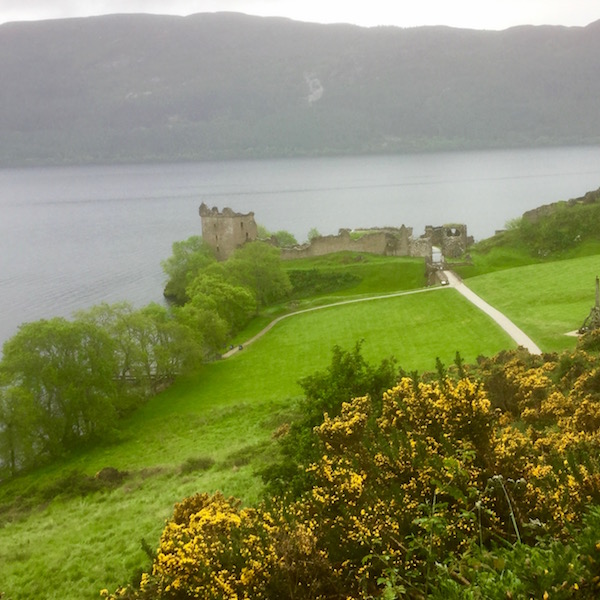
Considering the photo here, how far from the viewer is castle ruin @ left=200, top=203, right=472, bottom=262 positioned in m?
75.8

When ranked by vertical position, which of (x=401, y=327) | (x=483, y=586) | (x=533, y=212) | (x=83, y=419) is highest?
(x=533, y=212)

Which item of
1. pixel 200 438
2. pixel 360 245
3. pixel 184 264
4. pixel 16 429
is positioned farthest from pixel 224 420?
pixel 184 264

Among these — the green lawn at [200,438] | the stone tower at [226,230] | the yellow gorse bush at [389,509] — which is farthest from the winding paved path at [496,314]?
the stone tower at [226,230]

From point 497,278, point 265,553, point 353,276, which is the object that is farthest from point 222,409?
point 353,276

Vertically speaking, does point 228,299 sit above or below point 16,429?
above

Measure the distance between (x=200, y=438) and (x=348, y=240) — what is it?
2029 inches

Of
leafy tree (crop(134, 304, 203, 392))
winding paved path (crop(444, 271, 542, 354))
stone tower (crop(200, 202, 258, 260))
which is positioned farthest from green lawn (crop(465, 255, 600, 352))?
stone tower (crop(200, 202, 258, 260))

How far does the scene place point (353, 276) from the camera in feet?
225

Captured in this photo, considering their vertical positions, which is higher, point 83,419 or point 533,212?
point 533,212

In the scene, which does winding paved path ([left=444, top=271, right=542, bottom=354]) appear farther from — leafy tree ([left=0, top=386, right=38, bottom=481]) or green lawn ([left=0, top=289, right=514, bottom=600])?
leafy tree ([left=0, top=386, right=38, bottom=481])

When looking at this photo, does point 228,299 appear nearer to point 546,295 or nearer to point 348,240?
point 546,295

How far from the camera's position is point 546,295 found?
45594mm

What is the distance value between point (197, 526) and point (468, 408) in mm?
5380

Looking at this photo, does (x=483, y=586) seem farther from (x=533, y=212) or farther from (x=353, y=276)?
(x=533, y=212)
